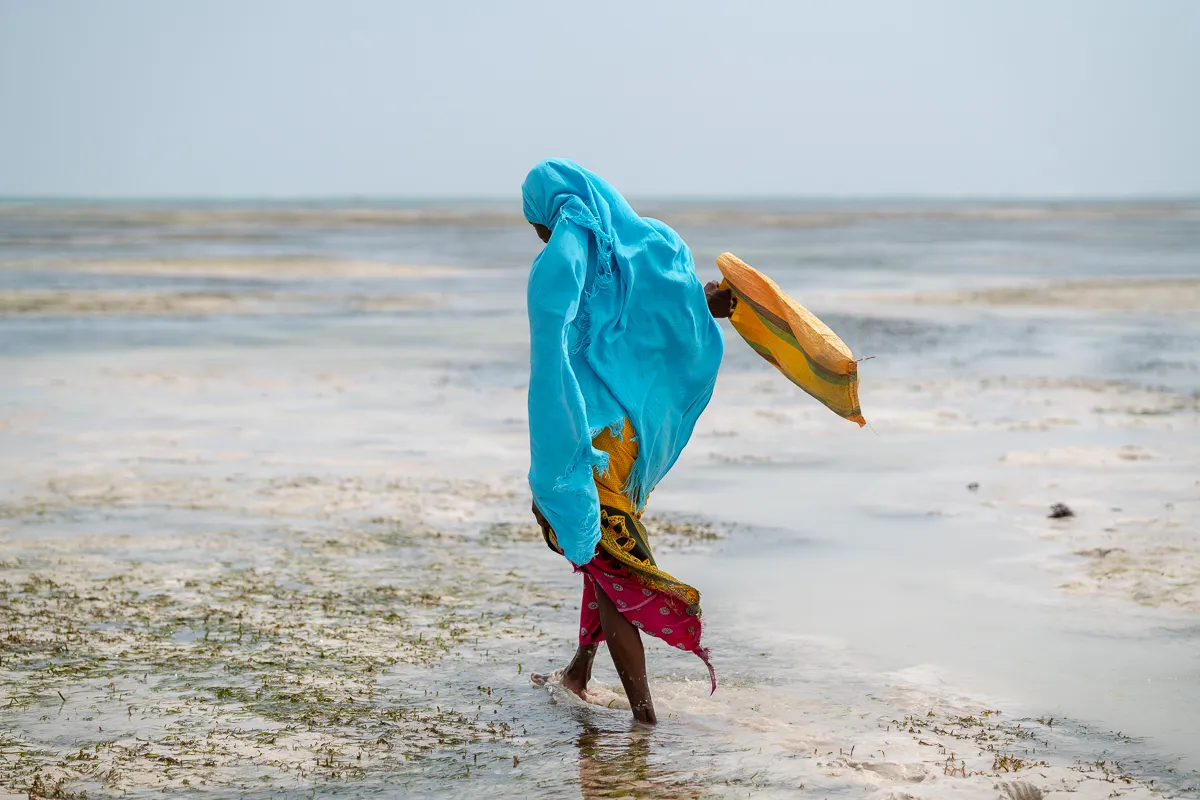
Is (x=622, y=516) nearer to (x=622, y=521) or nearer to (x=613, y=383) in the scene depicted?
(x=622, y=521)

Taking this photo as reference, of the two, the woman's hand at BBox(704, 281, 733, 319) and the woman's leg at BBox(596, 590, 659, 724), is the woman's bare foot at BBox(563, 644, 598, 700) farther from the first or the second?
the woman's hand at BBox(704, 281, 733, 319)

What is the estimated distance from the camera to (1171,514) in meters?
7.20

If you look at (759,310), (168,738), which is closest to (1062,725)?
(759,310)

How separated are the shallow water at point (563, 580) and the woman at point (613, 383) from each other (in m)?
0.48

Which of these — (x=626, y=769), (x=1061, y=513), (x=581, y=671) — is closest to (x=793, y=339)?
(x=581, y=671)

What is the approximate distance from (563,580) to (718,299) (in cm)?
214

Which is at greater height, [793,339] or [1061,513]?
[793,339]

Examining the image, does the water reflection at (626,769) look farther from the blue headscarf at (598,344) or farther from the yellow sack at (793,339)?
the yellow sack at (793,339)

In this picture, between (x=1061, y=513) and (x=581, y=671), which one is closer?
(x=581, y=671)

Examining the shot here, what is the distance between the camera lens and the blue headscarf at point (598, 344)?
155 inches

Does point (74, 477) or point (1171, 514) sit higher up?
point (1171, 514)

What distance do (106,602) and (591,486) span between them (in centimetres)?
273

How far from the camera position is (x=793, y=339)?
4.44 m

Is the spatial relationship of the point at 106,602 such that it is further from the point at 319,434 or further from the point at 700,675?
the point at 319,434
